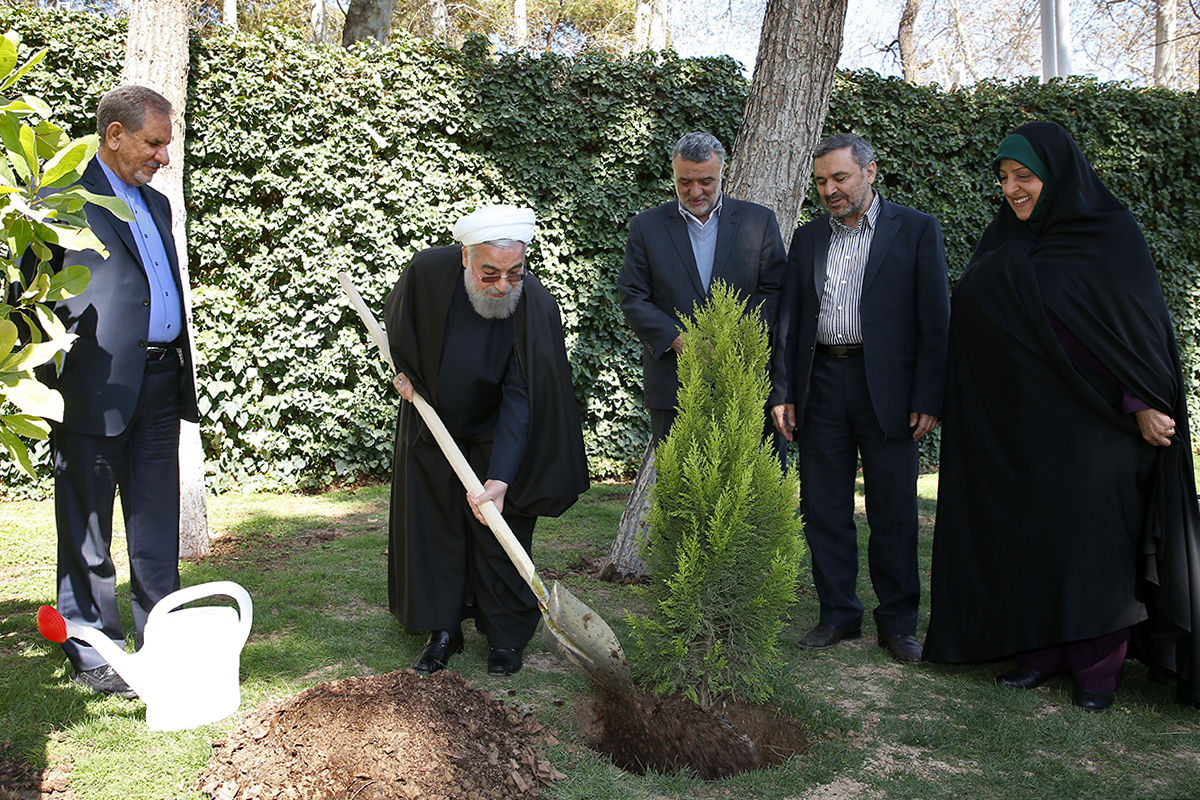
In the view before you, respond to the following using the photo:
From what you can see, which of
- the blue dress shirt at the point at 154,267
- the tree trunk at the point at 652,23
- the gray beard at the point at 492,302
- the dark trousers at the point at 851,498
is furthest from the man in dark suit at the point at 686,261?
the tree trunk at the point at 652,23

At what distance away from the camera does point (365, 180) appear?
7.11 metres

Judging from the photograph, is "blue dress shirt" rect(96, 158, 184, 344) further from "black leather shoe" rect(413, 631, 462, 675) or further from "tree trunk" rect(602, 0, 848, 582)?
"tree trunk" rect(602, 0, 848, 582)

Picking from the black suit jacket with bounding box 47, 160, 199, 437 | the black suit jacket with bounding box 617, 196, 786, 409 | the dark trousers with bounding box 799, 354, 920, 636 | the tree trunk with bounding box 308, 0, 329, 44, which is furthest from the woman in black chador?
the tree trunk with bounding box 308, 0, 329, 44

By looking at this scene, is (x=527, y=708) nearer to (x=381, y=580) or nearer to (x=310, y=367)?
(x=381, y=580)

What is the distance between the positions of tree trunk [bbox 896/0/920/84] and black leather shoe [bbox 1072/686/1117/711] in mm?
16629

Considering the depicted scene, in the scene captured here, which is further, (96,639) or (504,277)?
(504,277)

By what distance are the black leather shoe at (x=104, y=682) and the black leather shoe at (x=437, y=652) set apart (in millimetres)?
1099

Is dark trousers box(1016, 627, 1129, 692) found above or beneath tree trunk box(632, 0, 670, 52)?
beneath

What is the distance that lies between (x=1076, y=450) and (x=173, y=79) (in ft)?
18.3

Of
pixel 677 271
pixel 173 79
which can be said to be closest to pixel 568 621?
pixel 677 271

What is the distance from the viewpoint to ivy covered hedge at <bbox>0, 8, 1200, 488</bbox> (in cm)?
678

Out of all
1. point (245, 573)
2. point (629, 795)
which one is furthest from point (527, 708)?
point (245, 573)

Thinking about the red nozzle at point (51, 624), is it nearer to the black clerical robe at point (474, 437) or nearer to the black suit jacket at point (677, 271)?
the black clerical robe at point (474, 437)

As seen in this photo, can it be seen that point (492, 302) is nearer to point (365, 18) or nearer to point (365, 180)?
point (365, 180)
